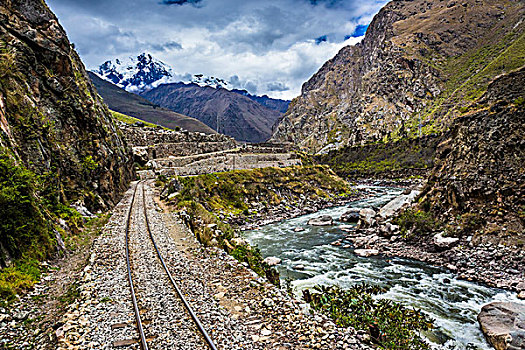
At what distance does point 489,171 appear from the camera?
22.5 meters

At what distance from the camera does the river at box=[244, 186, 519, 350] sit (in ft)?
41.1

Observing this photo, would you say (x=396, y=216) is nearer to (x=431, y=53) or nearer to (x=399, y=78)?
(x=399, y=78)

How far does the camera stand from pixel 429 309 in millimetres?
14320

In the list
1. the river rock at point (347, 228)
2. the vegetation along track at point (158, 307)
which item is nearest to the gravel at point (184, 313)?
the vegetation along track at point (158, 307)

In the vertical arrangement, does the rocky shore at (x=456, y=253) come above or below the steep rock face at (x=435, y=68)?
below

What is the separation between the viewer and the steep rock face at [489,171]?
2060cm

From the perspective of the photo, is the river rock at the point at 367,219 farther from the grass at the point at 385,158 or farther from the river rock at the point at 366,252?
the grass at the point at 385,158

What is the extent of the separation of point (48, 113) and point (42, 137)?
3.86 metres

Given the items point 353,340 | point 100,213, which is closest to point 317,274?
point 353,340

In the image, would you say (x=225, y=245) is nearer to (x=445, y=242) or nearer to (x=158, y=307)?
(x=158, y=307)

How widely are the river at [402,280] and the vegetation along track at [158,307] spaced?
806cm

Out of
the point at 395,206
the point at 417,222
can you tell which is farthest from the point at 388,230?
the point at 395,206

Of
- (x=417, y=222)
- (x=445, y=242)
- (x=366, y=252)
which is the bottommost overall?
(x=366, y=252)

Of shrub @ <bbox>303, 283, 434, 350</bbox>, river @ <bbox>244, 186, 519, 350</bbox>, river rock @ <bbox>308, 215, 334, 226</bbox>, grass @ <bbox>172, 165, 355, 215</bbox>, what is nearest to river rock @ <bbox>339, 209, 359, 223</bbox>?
river rock @ <bbox>308, 215, 334, 226</bbox>
